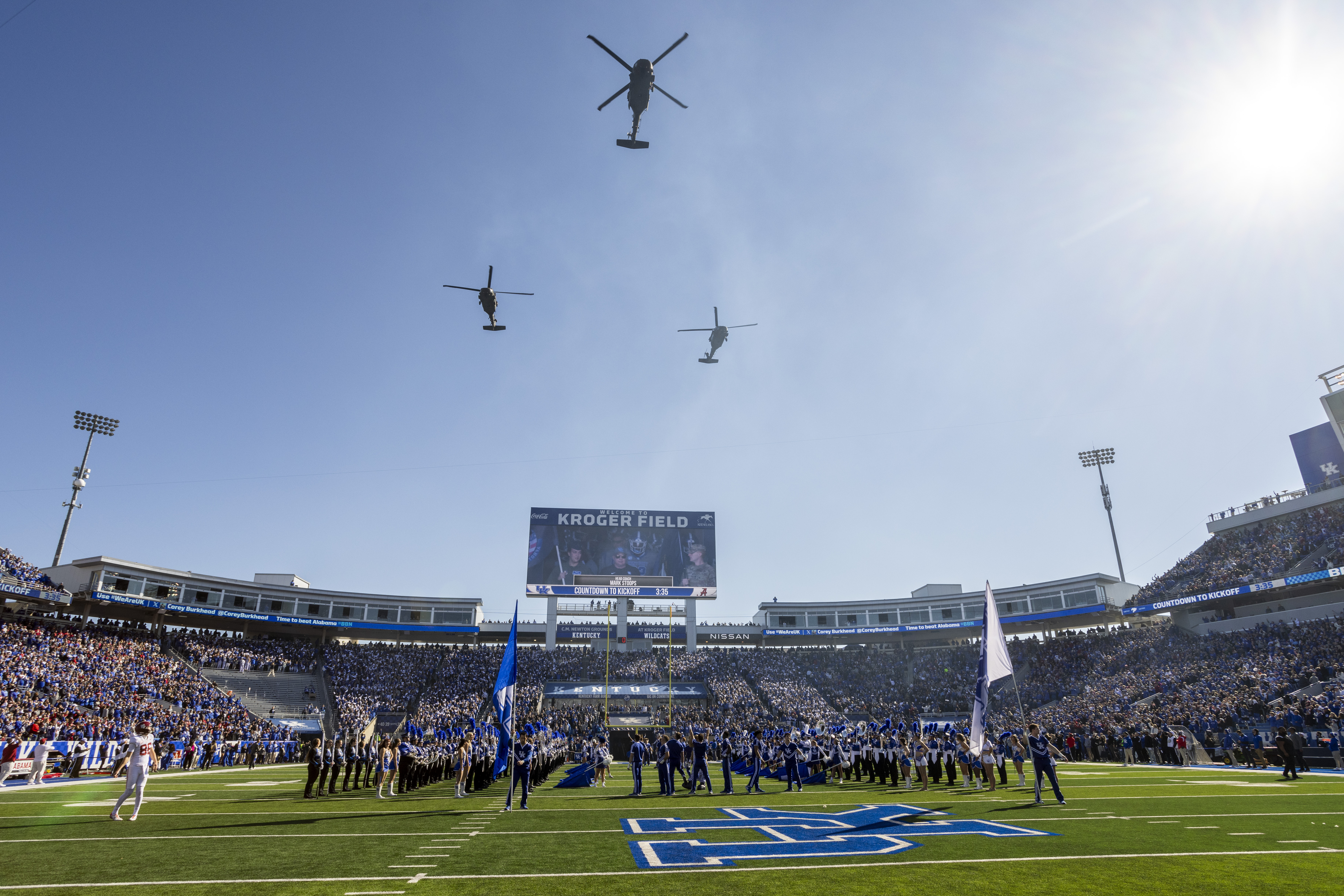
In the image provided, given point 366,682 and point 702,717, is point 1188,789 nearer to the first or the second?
point 702,717

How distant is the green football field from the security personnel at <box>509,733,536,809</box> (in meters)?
0.48

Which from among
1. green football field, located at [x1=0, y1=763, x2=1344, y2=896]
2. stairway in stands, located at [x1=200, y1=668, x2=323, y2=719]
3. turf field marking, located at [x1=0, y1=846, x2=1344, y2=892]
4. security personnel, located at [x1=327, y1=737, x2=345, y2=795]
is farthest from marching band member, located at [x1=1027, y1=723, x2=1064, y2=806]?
stairway in stands, located at [x1=200, y1=668, x2=323, y2=719]

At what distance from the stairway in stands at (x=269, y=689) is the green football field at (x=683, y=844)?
3227 cm

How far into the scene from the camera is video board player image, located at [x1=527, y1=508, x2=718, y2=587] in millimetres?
53531

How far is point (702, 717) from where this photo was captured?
159 ft

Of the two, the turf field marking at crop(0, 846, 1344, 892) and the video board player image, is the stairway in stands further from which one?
the turf field marking at crop(0, 846, 1344, 892)

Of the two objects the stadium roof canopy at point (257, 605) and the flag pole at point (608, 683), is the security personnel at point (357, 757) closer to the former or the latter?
the flag pole at point (608, 683)

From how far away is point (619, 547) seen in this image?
54312mm

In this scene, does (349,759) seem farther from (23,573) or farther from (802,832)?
(23,573)

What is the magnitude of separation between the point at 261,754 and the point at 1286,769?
41.7 m

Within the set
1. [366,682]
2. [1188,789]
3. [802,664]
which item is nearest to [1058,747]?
[1188,789]

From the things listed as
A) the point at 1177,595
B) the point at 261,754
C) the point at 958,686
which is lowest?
the point at 261,754

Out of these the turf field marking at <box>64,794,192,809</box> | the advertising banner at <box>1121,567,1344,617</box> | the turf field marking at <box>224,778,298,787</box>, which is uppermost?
the advertising banner at <box>1121,567,1344,617</box>

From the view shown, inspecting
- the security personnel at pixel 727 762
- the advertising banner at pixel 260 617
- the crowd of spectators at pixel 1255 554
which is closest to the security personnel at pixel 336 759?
the security personnel at pixel 727 762
